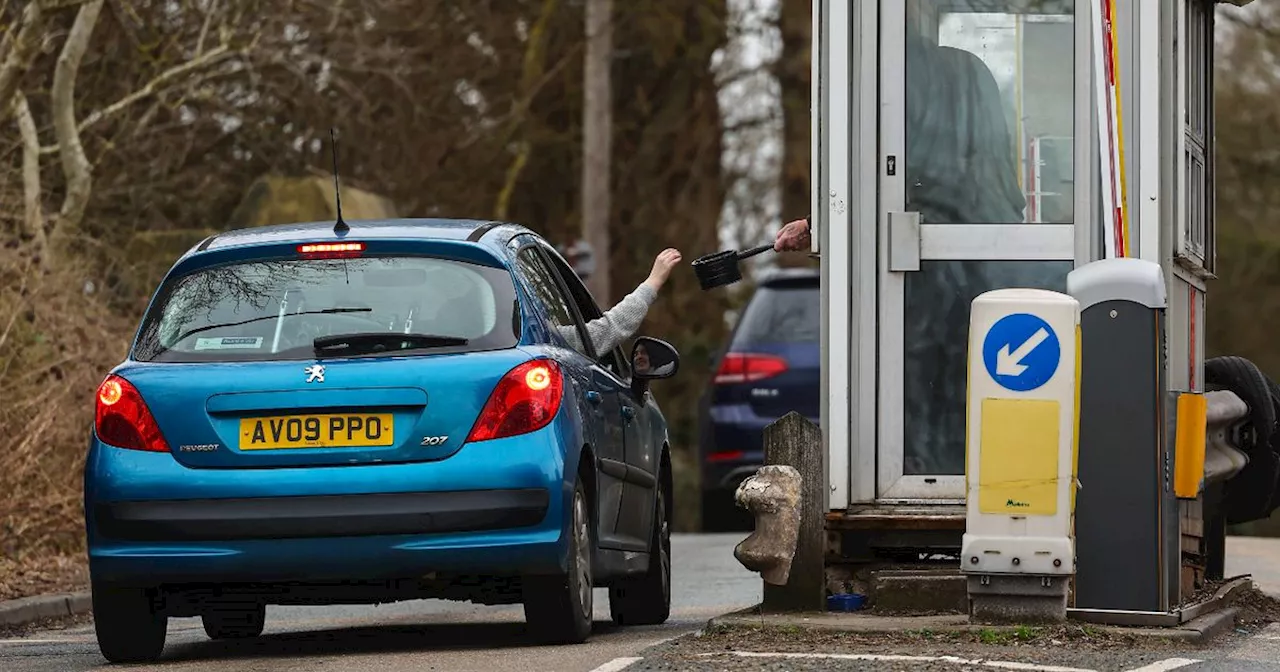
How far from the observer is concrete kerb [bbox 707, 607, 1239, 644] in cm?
884

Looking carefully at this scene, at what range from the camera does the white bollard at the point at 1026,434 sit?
8.67m

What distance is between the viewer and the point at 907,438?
34.0 ft

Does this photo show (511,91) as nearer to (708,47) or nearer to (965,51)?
(708,47)

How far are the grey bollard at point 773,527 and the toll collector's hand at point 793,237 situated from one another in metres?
1.35

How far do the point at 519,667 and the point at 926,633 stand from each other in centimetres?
138

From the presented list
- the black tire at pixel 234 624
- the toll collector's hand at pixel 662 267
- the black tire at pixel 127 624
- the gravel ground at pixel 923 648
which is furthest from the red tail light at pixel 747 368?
the black tire at pixel 127 624

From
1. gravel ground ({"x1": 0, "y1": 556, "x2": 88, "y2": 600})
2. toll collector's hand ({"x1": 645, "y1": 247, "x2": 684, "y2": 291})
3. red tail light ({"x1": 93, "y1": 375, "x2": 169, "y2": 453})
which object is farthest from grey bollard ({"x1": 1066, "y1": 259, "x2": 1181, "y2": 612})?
gravel ground ({"x1": 0, "y1": 556, "x2": 88, "y2": 600})

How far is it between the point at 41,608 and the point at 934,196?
4790mm

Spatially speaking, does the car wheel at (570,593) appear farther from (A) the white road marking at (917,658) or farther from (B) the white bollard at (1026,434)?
(B) the white bollard at (1026,434)

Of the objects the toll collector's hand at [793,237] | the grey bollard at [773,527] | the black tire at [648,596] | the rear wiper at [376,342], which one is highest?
the toll collector's hand at [793,237]

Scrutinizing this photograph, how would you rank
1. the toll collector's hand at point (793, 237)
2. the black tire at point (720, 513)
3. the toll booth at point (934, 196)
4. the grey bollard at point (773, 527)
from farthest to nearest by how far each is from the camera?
1. the black tire at point (720, 513)
2. the toll collector's hand at point (793, 237)
3. the toll booth at point (934, 196)
4. the grey bollard at point (773, 527)

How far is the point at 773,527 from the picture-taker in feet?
31.9

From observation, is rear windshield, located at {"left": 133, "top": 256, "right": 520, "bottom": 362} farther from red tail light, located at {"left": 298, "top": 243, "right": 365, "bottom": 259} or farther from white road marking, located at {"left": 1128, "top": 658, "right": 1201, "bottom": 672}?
white road marking, located at {"left": 1128, "top": 658, "right": 1201, "bottom": 672}

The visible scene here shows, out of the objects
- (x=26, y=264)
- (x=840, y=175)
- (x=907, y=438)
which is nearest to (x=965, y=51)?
(x=840, y=175)
